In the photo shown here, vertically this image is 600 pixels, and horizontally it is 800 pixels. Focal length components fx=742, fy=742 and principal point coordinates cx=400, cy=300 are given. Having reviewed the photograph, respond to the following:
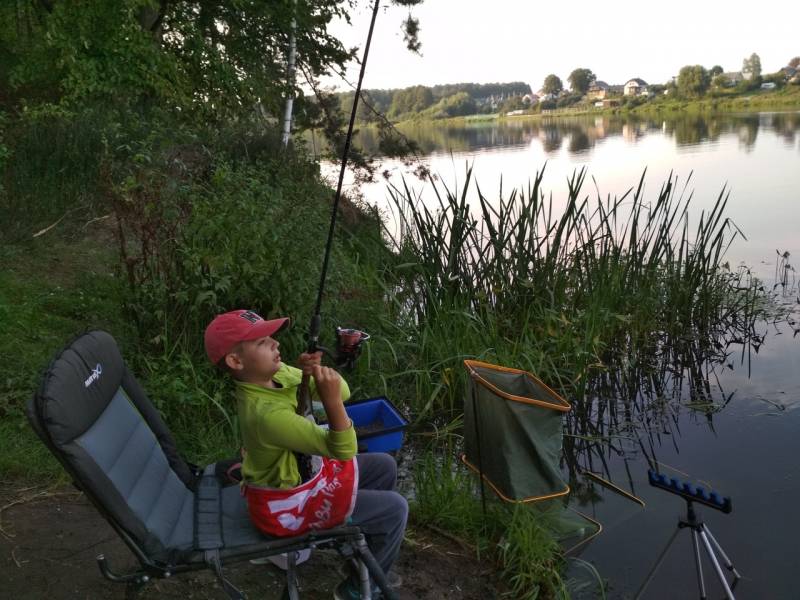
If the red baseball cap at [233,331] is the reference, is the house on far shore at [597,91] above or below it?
above

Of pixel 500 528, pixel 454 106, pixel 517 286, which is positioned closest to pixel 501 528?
pixel 500 528

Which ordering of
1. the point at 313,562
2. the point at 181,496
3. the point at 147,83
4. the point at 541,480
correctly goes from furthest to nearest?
the point at 147,83 < the point at 541,480 < the point at 313,562 < the point at 181,496

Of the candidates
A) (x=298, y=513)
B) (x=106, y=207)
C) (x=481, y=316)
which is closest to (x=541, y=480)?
(x=298, y=513)

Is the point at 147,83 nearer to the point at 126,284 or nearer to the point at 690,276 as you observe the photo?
the point at 126,284

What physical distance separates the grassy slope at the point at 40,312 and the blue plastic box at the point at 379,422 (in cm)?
125

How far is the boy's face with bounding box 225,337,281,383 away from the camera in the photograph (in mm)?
2031

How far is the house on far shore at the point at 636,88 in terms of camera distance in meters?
49.8

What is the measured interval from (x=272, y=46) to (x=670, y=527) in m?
9.12

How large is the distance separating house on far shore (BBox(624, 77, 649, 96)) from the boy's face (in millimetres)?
50194

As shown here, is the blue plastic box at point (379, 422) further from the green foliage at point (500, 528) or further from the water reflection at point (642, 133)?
the water reflection at point (642, 133)

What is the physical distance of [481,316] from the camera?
4.91 meters

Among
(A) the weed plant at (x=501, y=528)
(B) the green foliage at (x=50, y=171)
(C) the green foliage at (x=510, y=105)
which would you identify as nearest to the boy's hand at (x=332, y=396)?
(A) the weed plant at (x=501, y=528)

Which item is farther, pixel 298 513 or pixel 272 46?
pixel 272 46

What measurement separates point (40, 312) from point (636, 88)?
5585cm
